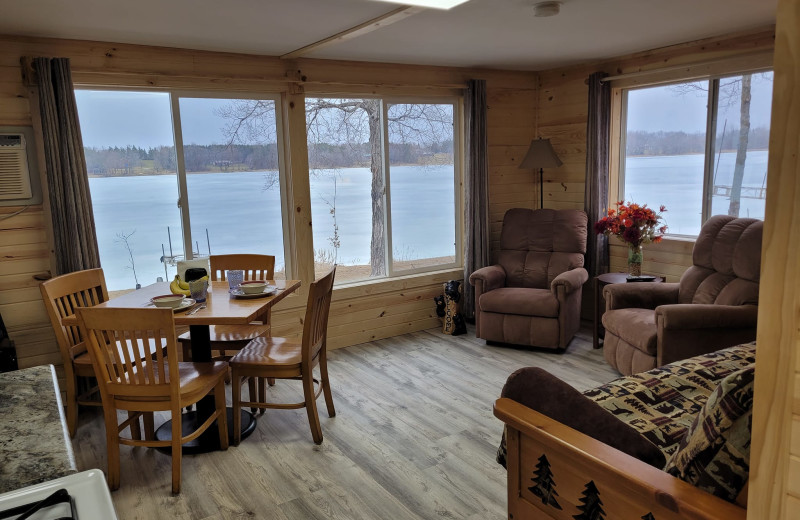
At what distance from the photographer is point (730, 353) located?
2.66m

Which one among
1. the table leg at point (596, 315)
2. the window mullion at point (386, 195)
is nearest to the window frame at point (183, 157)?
the window mullion at point (386, 195)

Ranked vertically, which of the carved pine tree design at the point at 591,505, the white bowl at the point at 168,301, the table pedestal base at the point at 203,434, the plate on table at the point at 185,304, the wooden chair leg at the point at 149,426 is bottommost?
the table pedestal base at the point at 203,434

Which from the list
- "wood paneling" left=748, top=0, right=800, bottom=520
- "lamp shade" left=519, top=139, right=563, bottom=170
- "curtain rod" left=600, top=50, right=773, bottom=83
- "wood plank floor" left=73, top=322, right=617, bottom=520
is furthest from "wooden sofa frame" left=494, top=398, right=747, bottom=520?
"lamp shade" left=519, top=139, right=563, bottom=170

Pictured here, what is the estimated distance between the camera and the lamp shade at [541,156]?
16.7 feet

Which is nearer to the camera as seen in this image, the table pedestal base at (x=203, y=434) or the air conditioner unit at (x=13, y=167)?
the table pedestal base at (x=203, y=434)

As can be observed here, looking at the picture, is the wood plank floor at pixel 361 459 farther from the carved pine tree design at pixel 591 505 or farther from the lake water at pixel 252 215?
the lake water at pixel 252 215

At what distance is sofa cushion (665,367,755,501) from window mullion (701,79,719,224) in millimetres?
3500

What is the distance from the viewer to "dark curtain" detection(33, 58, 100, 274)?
3445 millimetres

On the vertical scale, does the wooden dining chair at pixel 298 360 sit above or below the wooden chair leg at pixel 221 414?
above

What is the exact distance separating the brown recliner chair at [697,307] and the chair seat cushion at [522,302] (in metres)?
0.46

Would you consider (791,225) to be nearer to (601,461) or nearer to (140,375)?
(601,461)

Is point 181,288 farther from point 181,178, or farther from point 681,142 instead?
point 681,142

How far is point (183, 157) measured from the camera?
4.12 meters

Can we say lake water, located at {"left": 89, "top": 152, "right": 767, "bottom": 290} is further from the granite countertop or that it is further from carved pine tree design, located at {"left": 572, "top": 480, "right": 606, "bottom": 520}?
carved pine tree design, located at {"left": 572, "top": 480, "right": 606, "bottom": 520}
